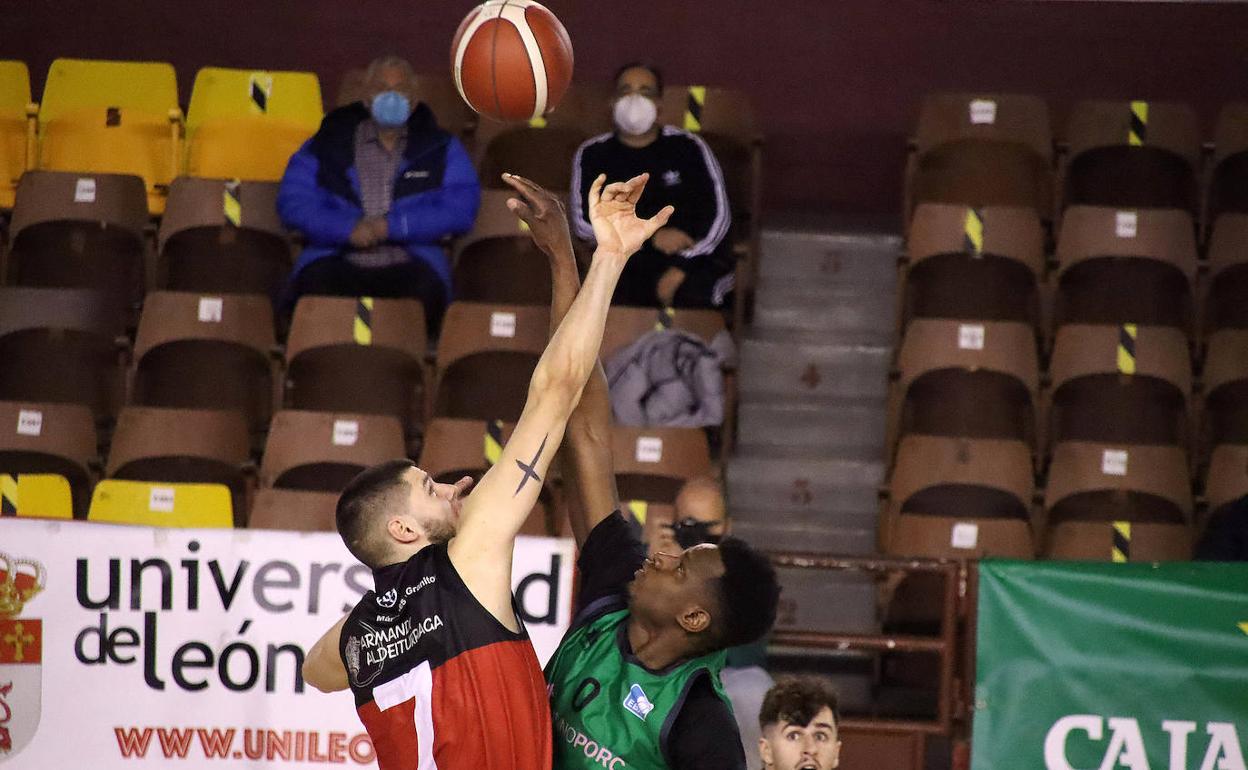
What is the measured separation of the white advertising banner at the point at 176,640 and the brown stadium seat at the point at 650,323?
2099mm

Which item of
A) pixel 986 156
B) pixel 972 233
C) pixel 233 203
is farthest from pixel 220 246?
pixel 986 156

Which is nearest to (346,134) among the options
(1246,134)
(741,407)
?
(741,407)

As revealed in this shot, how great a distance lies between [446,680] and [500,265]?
506 cm

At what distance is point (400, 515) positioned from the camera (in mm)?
3629

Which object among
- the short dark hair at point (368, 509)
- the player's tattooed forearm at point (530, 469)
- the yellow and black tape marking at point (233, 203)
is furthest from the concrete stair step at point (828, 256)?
the player's tattooed forearm at point (530, 469)

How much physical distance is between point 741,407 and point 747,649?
2.68 meters

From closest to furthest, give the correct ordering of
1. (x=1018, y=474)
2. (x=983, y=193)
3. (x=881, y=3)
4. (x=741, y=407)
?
(x=1018, y=474), (x=741, y=407), (x=983, y=193), (x=881, y=3)

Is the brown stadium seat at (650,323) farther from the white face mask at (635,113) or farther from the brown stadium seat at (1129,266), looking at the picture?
the brown stadium seat at (1129,266)

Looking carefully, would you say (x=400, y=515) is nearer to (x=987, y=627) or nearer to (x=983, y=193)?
(x=987, y=627)

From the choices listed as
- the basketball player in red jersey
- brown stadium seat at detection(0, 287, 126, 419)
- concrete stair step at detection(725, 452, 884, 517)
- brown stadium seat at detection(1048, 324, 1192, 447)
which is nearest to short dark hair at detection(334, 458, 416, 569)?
the basketball player in red jersey

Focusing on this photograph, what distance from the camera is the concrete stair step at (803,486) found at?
25.8 feet

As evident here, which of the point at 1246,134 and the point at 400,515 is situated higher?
the point at 1246,134

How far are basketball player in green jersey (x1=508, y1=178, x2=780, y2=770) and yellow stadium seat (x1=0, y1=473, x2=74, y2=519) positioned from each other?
3713mm

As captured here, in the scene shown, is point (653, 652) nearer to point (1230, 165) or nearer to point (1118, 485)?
point (1118, 485)
